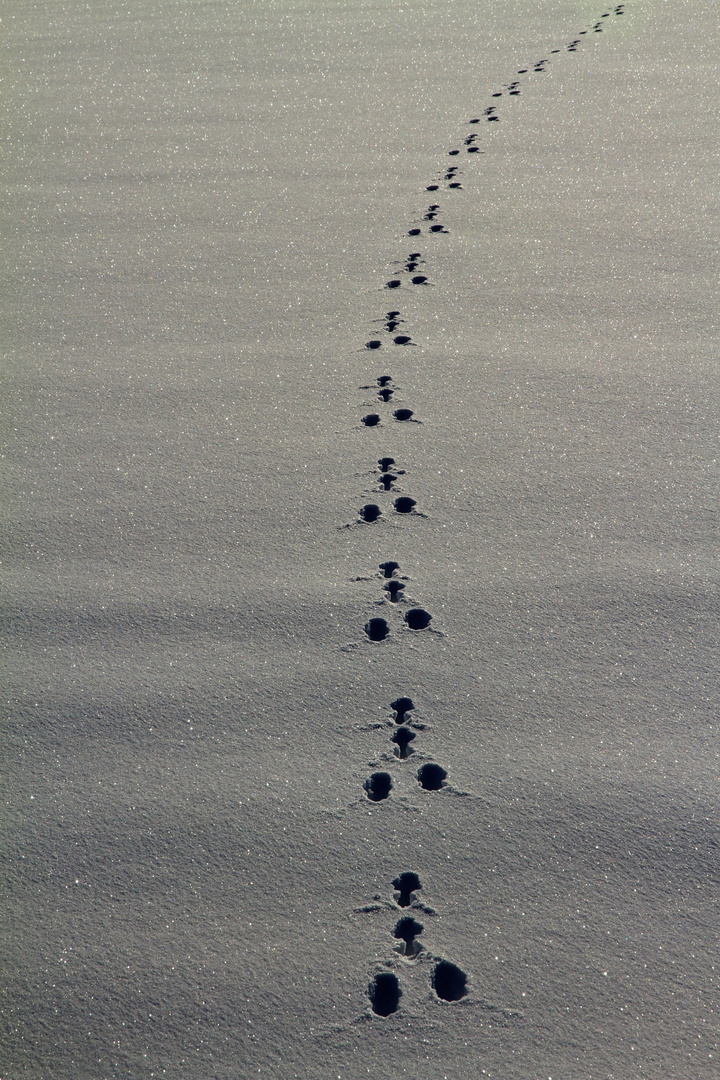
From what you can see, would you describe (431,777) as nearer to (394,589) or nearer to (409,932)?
(409,932)

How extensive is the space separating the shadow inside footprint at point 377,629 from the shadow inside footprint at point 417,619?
0.13 feet

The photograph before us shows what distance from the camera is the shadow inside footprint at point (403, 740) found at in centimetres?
148

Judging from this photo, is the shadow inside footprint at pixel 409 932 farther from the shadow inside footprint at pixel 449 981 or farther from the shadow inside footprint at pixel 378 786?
the shadow inside footprint at pixel 378 786

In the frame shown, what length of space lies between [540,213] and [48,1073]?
2558mm

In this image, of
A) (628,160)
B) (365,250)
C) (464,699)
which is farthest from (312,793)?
(628,160)

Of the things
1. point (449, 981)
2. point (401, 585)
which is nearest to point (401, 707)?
point (401, 585)

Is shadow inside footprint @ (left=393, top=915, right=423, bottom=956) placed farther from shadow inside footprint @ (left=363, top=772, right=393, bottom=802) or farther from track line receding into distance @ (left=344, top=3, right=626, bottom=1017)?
shadow inside footprint @ (left=363, top=772, right=393, bottom=802)

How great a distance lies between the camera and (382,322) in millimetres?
2523

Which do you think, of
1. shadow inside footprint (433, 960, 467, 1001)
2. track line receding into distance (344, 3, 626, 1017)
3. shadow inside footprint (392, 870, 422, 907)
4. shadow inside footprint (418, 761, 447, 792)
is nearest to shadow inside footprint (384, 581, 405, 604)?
track line receding into distance (344, 3, 626, 1017)

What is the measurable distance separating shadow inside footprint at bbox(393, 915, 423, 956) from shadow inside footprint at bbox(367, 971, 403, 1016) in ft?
0.13

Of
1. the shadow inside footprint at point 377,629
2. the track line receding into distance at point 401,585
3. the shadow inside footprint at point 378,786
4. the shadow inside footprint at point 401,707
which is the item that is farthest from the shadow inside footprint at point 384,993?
the shadow inside footprint at point 377,629

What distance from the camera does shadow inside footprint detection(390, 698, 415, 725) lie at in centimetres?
153

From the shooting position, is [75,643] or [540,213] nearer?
[75,643]

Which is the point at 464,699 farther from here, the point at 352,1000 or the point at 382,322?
the point at 382,322
